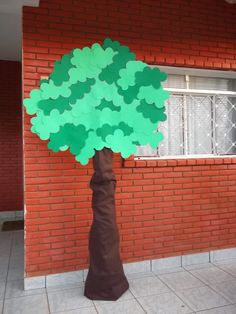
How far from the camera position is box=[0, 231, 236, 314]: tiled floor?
8.25 ft

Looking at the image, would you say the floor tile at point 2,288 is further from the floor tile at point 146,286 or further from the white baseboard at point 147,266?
the floor tile at point 146,286

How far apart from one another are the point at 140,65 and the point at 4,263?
2813 mm

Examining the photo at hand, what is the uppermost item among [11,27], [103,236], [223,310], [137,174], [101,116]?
[11,27]

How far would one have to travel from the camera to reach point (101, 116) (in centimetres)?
255

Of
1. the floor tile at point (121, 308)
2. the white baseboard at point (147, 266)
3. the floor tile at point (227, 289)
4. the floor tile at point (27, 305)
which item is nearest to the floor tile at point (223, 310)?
the floor tile at point (227, 289)

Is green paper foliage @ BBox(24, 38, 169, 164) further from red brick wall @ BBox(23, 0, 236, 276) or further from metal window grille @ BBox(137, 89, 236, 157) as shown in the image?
metal window grille @ BBox(137, 89, 236, 157)

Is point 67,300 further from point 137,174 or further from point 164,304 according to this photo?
point 137,174

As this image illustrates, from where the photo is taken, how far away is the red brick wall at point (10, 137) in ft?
19.2

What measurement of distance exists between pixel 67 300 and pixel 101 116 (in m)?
1.70

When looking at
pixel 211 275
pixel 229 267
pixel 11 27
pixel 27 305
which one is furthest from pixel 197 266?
pixel 11 27

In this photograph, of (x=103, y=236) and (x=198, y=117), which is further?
(x=198, y=117)

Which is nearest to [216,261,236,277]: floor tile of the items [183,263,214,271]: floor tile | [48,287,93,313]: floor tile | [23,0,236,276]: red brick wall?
[183,263,214,271]: floor tile

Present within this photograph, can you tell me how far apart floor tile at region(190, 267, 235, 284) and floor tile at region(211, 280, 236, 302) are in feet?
0.25

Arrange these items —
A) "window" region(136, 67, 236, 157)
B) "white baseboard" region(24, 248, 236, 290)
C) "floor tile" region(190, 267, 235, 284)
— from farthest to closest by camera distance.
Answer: "window" region(136, 67, 236, 157), "floor tile" region(190, 267, 235, 284), "white baseboard" region(24, 248, 236, 290)
